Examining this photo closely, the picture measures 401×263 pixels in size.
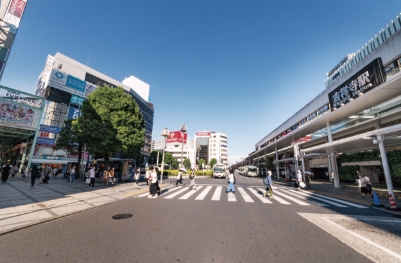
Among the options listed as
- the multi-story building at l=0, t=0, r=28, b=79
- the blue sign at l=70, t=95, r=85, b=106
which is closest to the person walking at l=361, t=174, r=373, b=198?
the multi-story building at l=0, t=0, r=28, b=79

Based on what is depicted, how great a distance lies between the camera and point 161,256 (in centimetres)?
346

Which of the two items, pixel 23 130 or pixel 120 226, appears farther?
pixel 23 130

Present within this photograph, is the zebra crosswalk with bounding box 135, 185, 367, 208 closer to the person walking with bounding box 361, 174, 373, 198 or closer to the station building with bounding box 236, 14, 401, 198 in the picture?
the person walking with bounding box 361, 174, 373, 198

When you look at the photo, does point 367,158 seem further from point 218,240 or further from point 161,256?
point 161,256

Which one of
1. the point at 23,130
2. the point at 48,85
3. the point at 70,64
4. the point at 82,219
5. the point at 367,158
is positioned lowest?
the point at 82,219

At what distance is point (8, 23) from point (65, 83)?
75.9 ft

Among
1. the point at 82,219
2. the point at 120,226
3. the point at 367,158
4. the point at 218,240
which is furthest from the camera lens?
the point at 367,158

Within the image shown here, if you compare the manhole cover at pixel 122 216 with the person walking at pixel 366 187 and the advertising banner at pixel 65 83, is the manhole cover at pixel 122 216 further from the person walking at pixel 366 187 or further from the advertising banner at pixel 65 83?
the advertising banner at pixel 65 83

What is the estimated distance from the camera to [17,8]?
2059cm

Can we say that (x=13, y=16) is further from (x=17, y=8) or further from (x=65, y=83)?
(x=65, y=83)

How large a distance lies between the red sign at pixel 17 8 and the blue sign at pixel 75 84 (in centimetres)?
2284

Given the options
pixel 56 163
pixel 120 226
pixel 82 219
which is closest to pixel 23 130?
pixel 56 163

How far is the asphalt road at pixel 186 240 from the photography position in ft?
11.4

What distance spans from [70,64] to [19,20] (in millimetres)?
29309
